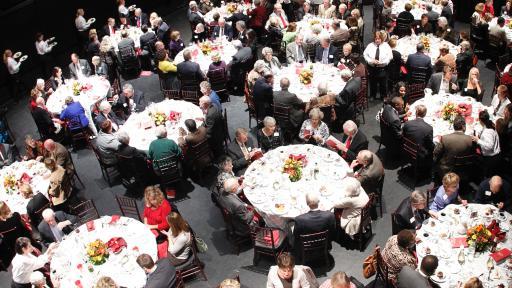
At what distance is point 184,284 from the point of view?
28.3 ft

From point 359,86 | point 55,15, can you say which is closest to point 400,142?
point 359,86

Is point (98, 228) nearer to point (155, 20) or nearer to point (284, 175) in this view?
point (284, 175)

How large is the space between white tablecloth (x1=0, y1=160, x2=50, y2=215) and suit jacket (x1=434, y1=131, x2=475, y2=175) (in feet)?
24.0

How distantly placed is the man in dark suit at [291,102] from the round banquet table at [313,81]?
30cm

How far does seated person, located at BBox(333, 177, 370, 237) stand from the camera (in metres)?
8.38

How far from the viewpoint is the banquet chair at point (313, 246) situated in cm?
816

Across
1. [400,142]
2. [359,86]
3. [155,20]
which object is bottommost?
[400,142]

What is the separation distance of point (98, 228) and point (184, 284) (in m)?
1.68

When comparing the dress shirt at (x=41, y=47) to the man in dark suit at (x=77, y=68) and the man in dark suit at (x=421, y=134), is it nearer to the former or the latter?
the man in dark suit at (x=77, y=68)

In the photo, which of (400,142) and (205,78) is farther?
(205,78)

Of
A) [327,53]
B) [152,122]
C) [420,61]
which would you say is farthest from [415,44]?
[152,122]

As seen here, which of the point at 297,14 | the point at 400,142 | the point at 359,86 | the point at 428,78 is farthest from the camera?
the point at 297,14

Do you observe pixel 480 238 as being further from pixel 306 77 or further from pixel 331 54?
pixel 331 54

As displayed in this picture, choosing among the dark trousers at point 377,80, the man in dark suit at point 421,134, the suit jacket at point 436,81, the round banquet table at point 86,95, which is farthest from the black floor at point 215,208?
the suit jacket at point 436,81
